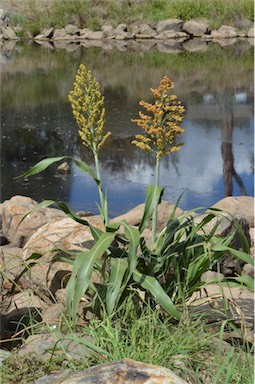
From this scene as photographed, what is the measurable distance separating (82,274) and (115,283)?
0.47ft

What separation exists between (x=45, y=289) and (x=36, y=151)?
5.89m

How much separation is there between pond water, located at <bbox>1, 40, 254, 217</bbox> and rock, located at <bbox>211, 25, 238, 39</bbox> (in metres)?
5.34

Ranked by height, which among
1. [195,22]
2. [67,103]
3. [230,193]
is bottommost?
[230,193]

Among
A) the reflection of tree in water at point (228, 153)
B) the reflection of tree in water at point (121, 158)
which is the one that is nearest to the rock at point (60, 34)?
the reflection of tree in water at point (228, 153)

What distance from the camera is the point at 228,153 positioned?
9016mm

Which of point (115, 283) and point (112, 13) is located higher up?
point (112, 13)

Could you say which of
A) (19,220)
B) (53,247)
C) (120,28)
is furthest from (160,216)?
(120,28)

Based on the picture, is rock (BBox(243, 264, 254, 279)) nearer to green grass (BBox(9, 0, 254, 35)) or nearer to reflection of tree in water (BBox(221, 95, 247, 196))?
reflection of tree in water (BBox(221, 95, 247, 196))

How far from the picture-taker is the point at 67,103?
12547 mm

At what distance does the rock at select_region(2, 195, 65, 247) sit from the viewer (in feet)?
15.8

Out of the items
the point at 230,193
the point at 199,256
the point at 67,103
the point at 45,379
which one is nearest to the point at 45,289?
the point at 199,256

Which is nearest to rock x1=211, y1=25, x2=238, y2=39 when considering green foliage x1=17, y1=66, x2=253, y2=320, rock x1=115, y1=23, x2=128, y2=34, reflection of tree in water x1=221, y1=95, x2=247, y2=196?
rock x1=115, y1=23, x2=128, y2=34

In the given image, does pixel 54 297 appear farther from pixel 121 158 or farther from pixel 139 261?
pixel 121 158

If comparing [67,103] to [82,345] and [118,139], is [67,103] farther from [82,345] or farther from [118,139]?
[82,345]
